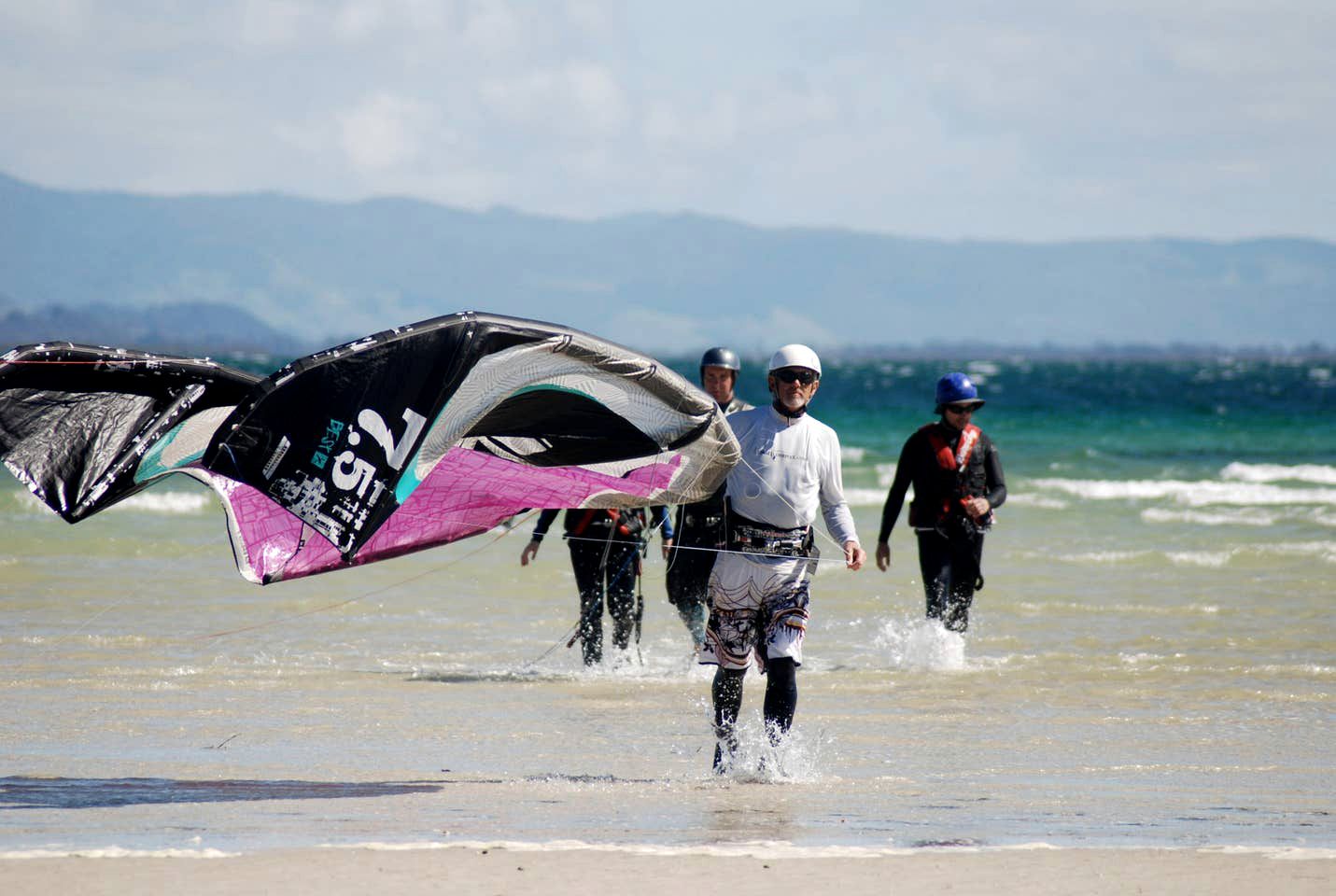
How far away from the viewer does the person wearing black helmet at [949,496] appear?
29.5ft

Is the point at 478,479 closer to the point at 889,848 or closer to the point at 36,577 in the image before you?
the point at 889,848

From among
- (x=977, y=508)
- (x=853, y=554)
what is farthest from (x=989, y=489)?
(x=853, y=554)

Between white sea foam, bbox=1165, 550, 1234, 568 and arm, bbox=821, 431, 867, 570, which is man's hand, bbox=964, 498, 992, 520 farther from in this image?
white sea foam, bbox=1165, 550, 1234, 568

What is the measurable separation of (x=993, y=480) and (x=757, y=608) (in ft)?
10.4

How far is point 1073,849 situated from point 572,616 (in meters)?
6.73

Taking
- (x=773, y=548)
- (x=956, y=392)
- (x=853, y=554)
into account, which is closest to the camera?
(x=773, y=548)

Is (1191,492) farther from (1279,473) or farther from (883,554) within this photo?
(883,554)

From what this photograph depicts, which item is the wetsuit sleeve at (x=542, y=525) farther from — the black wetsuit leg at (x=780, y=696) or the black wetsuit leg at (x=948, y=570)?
the black wetsuit leg at (x=780, y=696)

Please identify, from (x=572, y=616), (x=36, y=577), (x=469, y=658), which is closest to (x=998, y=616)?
(x=572, y=616)

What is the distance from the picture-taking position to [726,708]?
255 inches

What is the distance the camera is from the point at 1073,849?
5.46 m

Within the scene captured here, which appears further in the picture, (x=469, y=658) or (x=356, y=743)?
(x=469, y=658)

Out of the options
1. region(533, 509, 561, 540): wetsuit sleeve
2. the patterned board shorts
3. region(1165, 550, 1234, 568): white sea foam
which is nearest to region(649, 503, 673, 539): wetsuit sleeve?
region(533, 509, 561, 540): wetsuit sleeve

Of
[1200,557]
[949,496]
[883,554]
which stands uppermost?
[949,496]
